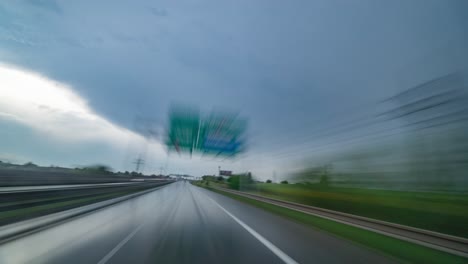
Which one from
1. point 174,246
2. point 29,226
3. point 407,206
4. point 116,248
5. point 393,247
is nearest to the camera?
point 116,248

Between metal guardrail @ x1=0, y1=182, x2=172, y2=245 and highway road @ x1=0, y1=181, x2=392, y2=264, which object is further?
metal guardrail @ x1=0, y1=182, x2=172, y2=245

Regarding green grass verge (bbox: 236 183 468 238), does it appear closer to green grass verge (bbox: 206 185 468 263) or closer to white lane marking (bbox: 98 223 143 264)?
green grass verge (bbox: 206 185 468 263)

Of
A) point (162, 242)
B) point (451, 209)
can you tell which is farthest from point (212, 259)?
point (451, 209)

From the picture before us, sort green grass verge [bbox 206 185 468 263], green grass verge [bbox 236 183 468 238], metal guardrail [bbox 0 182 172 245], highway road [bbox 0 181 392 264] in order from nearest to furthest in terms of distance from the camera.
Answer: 1. highway road [bbox 0 181 392 264]
2. green grass verge [bbox 206 185 468 263]
3. metal guardrail [bbox 0 182 172 245]
4. green grass verge [bbox 236 183 468 238]

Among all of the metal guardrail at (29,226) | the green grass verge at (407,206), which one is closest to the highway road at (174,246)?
the metal guardrail at (29,226)

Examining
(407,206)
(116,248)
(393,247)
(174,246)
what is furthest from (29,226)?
(407,206)

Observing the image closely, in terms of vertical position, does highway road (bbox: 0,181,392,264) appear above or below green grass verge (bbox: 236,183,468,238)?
below

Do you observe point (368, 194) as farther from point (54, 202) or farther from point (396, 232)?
point (54, 202)

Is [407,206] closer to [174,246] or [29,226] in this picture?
[174,246]

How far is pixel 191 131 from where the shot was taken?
47.9 ft

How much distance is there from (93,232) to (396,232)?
9.21 meters

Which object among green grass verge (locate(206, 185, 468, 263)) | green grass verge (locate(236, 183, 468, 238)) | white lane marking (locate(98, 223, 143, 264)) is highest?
green grass verge (locate(236, 183, 468, 238))

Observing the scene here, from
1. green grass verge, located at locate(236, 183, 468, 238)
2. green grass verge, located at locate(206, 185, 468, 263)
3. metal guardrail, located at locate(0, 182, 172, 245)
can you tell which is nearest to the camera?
green grass verge, located at locate(206, 185, 468, 263)

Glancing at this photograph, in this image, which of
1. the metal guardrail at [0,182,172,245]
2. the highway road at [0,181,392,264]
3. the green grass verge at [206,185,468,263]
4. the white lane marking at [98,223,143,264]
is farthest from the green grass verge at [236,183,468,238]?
the metal guardrail at [0,182,172,245]
